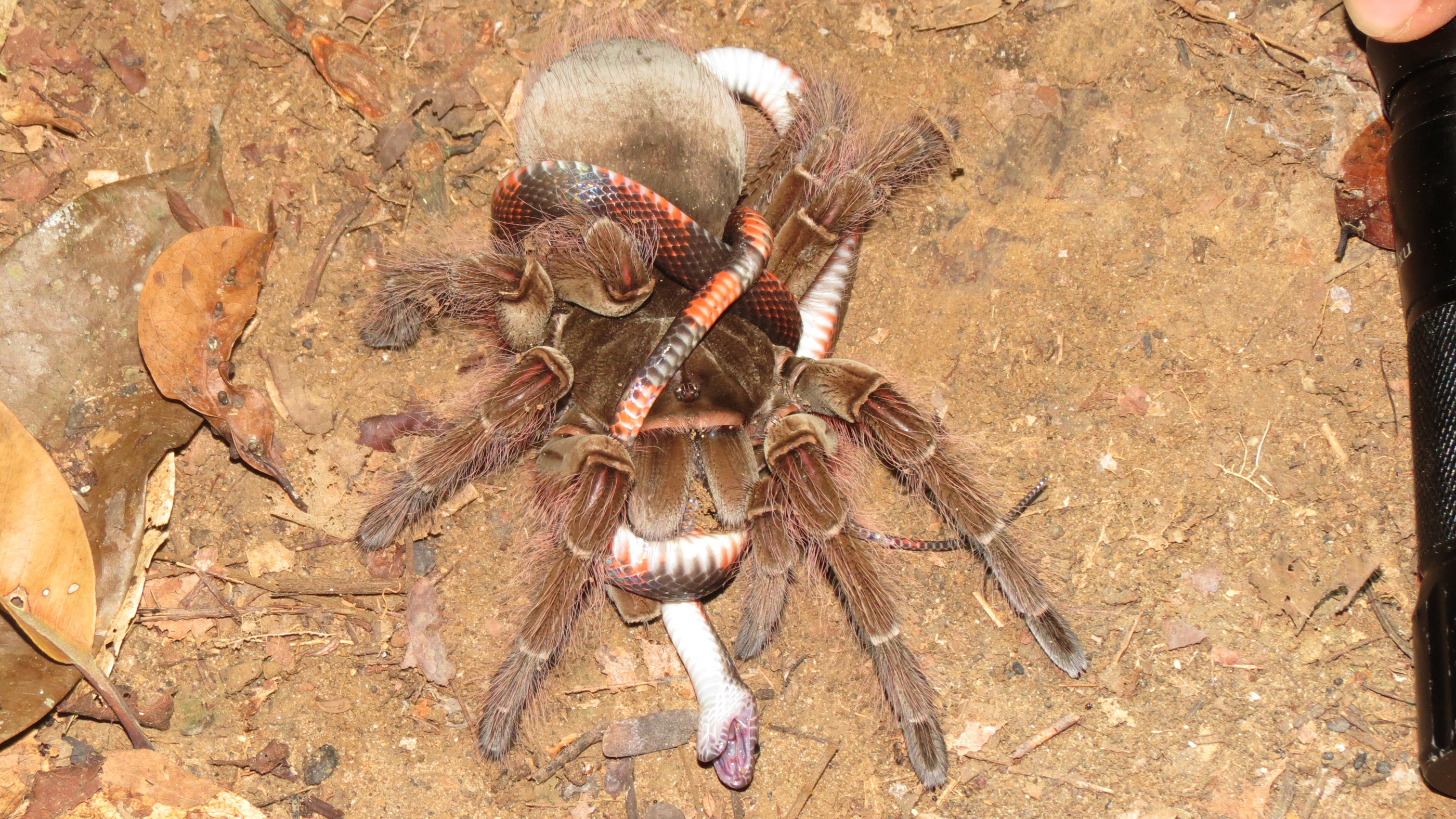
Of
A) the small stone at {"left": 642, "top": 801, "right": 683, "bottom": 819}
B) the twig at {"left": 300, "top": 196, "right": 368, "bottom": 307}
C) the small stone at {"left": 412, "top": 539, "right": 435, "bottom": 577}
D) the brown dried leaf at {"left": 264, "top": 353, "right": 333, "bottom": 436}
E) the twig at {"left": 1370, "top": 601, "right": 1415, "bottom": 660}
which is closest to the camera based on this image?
the twig at {"left": 1370, "top": 601, "right": 1415, "bottom": 660}

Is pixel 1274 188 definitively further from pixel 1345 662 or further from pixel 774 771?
pixel 774 771

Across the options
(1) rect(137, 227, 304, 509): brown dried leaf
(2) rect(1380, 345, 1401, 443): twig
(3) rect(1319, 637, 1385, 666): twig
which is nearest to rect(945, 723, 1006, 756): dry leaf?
(3) rect(1319, 637, 1385, 666): twig

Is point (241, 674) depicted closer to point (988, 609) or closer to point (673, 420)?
point (673, 420)

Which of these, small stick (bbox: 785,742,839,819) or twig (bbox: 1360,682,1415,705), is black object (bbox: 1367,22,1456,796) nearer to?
twig (bbox: 1360,682,1415,705)

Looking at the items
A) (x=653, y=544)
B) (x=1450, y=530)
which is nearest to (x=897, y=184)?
(x=653, y=544)

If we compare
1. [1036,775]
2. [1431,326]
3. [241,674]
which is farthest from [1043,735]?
[241,674]

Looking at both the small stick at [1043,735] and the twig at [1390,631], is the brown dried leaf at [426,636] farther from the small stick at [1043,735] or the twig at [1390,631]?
the twig at [1390,631]

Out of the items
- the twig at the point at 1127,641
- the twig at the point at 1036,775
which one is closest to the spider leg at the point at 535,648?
the twig at the point at 1036,775
